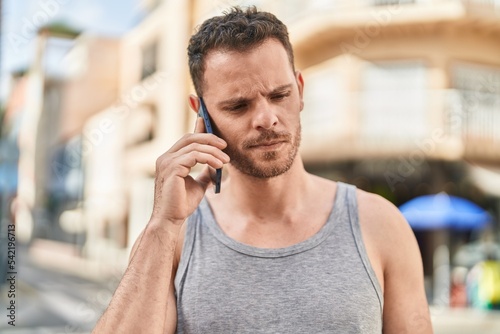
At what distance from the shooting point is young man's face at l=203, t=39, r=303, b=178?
1.36 m

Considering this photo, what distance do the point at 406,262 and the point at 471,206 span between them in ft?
34.4

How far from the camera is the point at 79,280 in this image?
1210cm

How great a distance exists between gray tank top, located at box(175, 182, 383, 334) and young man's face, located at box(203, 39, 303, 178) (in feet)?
0.64

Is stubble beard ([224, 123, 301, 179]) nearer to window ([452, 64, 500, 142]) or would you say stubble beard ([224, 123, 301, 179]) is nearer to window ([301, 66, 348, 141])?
window ([301, 66, 348, 141])

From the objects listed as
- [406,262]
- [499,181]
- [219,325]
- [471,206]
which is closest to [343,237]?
[406,262]

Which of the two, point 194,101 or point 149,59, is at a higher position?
point 149,59

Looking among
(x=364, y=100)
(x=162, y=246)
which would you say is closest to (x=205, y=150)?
(x=162, y=246)

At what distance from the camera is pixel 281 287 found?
132 centimetres

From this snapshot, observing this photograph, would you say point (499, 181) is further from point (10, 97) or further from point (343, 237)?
point (343, 237)

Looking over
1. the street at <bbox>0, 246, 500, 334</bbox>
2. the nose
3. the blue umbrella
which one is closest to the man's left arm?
the nose

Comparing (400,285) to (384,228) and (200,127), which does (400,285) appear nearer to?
(384,228)

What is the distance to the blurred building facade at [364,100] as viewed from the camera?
11.9 meters

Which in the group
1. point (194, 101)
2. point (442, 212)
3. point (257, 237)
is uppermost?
point (442, 212)

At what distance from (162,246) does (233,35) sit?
1.66 ft
